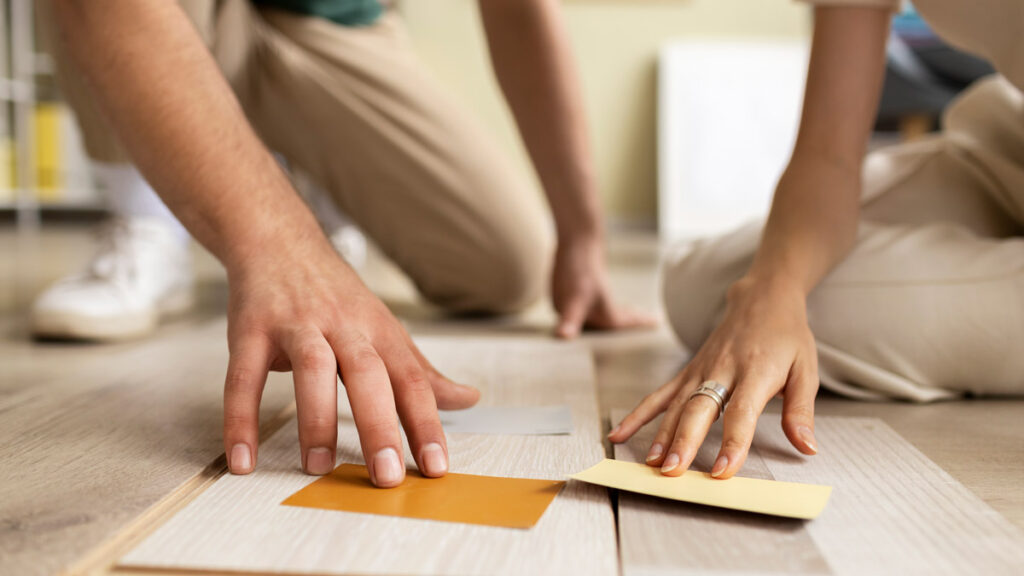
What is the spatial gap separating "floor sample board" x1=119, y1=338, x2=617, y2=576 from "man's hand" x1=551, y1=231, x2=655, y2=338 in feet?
2.26

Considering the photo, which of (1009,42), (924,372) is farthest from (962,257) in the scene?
(1009,42)

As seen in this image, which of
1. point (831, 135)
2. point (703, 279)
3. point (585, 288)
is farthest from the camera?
point (585, 288)

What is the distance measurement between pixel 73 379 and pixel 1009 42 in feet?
3.79

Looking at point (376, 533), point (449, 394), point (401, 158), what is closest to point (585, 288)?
point (401, 158)

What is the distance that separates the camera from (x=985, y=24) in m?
0.95

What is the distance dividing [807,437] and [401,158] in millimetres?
1096

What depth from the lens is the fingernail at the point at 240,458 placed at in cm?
64

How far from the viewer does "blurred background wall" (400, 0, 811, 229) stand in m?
4.36

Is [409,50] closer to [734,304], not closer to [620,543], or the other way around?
[734,304]

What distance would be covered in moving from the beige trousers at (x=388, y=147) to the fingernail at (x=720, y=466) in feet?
3.46

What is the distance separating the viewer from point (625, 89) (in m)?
4.41

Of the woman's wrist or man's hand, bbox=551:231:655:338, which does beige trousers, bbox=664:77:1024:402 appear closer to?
the woman's wrist

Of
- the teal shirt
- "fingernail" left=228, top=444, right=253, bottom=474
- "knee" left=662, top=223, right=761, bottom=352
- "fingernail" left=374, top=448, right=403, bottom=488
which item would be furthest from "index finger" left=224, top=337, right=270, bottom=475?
the teal shirt

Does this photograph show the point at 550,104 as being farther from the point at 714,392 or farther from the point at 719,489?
the point at 719,489
